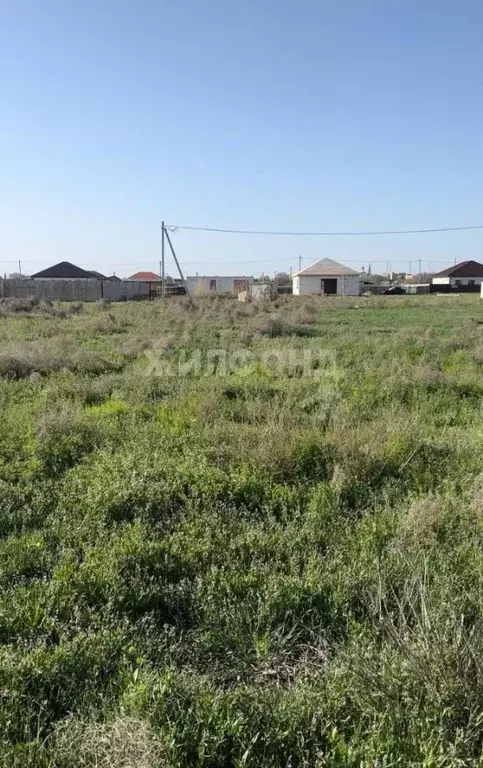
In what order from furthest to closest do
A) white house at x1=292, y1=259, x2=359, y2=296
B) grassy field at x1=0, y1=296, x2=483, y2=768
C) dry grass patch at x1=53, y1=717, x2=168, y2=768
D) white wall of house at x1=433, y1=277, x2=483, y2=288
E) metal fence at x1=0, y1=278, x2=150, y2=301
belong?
1. white wall of house at x1=433, y1=277, x2=483, y2=288
2. white house at x1=292, y1=259, x2=359, y2=296
3. metal fence at x1=0, y1=278, x2=150, y2=301
4. grassy field at x1=0, y1=296, x2=483, y2=768
5. dry grass patch at x1=53, y1=717, x2=168, y2=768

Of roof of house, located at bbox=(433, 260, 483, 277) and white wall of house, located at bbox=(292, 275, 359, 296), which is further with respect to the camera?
roof of house, located at bbox=(433, 260, 483, 277)

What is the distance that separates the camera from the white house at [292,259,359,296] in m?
57.7

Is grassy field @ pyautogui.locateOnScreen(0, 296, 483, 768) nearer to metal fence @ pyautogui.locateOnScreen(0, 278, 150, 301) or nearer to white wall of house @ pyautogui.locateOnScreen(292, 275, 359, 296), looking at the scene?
metal fence @ pyautogui.locateOnScreen(0, 278, 150, 301)

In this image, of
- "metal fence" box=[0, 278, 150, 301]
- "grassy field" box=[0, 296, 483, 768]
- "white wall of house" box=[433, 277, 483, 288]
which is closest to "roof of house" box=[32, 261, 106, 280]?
"metal fence" box=[0, 278, 150, 301]

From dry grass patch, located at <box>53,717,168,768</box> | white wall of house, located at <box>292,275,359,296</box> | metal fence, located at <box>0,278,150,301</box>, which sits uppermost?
white wall of house, located at <box>292,275,359,296</box>

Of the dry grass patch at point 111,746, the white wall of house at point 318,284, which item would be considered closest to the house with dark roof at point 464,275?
the white wall of house at point 318,284

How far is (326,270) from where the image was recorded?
192ft

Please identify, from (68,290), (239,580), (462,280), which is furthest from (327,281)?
(239,580)

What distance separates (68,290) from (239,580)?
3772cm

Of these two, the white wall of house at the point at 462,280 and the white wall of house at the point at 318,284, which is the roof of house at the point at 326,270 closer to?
the white wall of house at the point at 318,284

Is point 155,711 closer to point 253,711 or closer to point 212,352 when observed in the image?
point 253,711

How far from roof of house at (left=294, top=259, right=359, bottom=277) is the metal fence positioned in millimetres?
22016

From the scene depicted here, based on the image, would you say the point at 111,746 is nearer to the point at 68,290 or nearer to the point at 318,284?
the point at 68,290

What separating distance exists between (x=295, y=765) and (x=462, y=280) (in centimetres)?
7948
